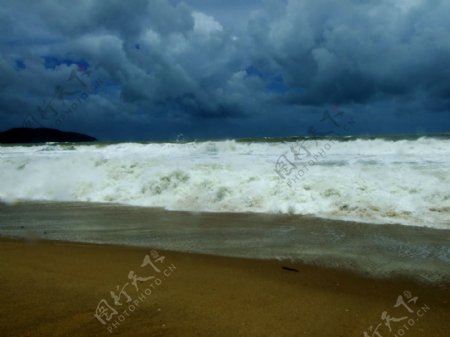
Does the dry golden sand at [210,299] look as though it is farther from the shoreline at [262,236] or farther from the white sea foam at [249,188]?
the white sea foam at [249,188]

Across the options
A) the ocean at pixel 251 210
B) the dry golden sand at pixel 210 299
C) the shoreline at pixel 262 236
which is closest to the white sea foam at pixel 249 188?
the ocean at pixel 251 210

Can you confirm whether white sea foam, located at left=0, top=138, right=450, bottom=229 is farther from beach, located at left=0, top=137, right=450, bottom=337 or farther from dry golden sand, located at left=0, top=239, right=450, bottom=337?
dry golden sand, located at left=0, top=239, right=450, bottom=337

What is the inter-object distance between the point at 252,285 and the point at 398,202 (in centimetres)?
646

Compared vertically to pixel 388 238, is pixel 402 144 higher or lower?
higher

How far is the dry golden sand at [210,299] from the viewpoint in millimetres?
3701

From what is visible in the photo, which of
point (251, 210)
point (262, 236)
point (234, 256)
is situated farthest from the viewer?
point (251, 210)

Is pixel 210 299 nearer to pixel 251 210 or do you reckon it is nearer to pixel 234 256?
pixel 234 256

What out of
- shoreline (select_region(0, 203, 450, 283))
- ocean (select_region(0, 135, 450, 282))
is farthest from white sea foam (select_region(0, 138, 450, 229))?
shoreline (select_region(0, 203, 450, 283))

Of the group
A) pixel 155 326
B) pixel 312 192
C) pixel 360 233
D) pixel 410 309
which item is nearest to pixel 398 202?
pixel 312 192

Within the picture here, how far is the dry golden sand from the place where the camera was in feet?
12.1

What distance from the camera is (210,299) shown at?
A: 4.40m

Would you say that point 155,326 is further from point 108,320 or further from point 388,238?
point 388,238

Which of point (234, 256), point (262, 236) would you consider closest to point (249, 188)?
point (262, 236)

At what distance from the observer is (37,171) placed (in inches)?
679
